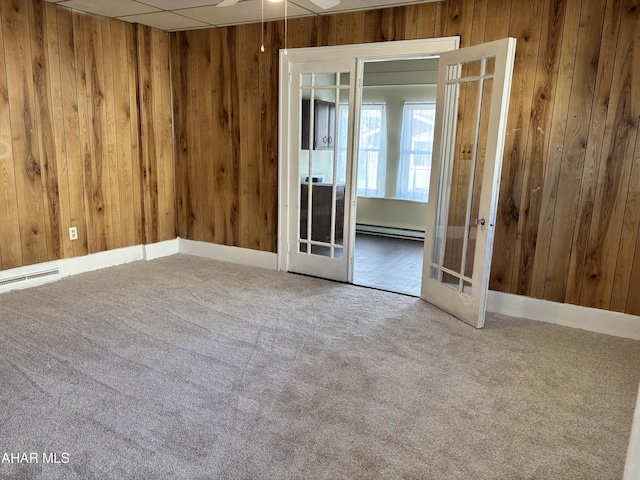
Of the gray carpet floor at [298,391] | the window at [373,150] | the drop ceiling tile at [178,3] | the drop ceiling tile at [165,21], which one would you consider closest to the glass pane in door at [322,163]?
the gray carpet floor at [298,391]

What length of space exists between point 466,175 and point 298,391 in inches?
89.0

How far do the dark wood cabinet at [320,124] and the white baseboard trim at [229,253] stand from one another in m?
1.32

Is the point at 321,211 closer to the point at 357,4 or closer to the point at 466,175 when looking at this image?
the point at 466,175

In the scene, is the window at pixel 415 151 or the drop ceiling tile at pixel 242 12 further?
the window at pixel 415 151

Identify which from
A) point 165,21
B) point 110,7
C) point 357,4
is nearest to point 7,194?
point 110,7

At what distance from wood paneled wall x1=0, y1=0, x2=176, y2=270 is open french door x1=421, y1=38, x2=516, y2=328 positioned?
326 cm

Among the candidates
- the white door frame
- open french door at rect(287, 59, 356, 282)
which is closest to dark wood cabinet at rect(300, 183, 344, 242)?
open french door at rect(287, 59, 356, 282)

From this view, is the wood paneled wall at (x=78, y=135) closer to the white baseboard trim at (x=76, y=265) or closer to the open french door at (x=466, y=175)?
the white baseboard trim at (x=76, y=265)

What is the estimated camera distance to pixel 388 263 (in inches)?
227

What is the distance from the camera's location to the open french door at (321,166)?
4.58 metres

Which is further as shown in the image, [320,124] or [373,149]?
[373,149]

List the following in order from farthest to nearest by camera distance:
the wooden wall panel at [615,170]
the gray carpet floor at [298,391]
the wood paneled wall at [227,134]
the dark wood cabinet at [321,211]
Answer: the wood paneled wall at [227,134]
the dark wood cabinet at [321,211]
the wooden wall panel at [615,170]
the gray carpet floor at [298,391]

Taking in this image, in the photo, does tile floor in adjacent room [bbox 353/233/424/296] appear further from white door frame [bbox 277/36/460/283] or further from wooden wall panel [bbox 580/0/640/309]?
wooden wall panel [bbox 580/0/640/309]

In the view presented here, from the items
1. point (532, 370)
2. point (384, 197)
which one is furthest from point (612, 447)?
point (384, 197)
